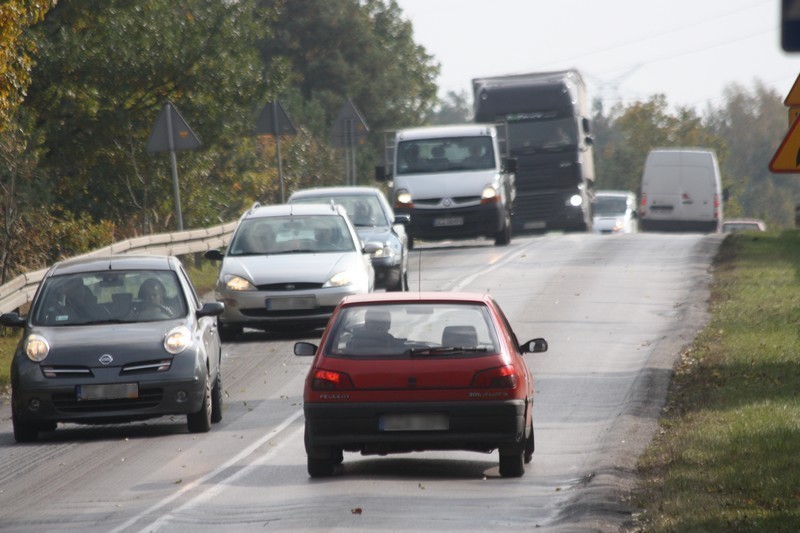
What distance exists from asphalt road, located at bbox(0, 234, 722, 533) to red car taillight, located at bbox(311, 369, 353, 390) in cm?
67

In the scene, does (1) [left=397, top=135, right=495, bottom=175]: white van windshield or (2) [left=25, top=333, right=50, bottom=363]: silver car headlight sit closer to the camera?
(2) [left=25, top=333, right=50, bottom=363]: silver car headlight

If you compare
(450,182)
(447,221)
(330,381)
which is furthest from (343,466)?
A: (450,182)

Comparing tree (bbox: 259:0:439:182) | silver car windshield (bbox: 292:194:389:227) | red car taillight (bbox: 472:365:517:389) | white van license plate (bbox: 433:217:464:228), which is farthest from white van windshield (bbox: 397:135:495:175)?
tree (bbox: 259:0:439:182)

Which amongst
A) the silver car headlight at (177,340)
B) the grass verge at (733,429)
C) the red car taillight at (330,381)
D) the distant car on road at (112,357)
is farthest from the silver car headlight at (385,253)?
the red car taillight at (330,381)

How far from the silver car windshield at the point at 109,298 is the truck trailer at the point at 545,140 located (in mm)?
24595

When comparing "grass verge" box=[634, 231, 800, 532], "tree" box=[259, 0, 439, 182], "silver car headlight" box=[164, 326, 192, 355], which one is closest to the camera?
Result: "grass verge" box=[634, 231, 800, 532]

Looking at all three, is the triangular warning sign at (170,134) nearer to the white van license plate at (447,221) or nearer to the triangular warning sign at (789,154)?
the white van license plate at (447,221)

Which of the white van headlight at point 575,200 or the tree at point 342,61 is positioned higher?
the tree at point 342,61

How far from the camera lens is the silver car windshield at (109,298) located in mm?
15109

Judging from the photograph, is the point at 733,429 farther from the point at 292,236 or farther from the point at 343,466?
the point at 292,236

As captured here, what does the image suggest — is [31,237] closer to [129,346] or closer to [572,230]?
[129,346]

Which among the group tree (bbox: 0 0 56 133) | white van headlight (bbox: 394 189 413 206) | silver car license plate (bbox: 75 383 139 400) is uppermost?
tree (bbox: 0 0 56 133)

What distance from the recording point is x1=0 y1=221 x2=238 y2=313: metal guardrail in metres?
19.7

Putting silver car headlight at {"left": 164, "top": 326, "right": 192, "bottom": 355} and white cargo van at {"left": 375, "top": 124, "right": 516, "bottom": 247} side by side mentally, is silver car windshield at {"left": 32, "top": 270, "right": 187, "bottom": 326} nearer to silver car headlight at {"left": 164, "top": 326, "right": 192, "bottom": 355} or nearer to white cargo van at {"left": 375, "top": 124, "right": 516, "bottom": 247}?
silver car headlight at {"left": 164, "top": 326, "right": 192, "bottom": 355}
